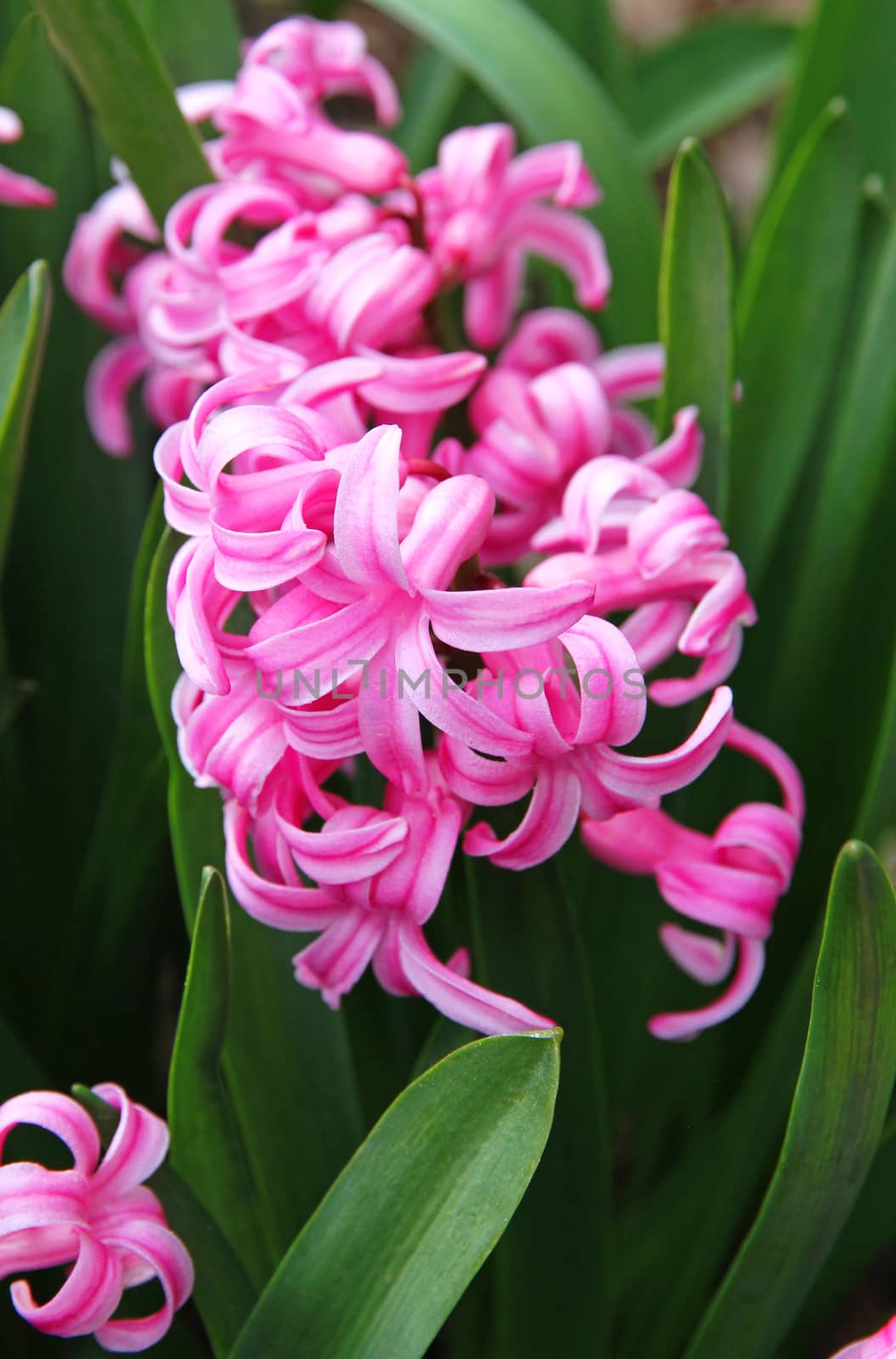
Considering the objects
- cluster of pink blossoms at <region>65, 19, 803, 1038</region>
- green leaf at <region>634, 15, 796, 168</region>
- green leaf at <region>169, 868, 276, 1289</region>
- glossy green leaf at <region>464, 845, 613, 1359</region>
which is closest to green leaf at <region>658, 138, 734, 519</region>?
cluster of pink blossoms at <region>65, 19, 803, 1038</region>

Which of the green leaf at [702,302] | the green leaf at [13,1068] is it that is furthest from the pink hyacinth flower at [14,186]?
the green leaf at [13,1068]

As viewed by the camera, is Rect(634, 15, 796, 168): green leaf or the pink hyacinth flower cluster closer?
the pink hyacinth flower cluster

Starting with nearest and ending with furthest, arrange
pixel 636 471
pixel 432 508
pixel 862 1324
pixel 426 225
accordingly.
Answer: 1. pixel 432 508
2. pixel 636 471
3. pixel 426 225
4. pixel 862 1324

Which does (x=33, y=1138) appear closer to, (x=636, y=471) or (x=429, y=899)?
(x=429, y=899)

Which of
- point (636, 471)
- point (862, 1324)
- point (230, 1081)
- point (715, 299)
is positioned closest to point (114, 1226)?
point (230, 1081)

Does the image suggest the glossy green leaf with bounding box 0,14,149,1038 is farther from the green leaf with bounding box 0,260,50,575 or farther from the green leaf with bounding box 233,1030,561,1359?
the green leaf with bounding box 233,1030,561,1359

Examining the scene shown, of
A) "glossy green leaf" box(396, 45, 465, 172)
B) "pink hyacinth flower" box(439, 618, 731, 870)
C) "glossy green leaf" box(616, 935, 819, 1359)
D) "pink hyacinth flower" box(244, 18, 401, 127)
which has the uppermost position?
"glossy green leaf" box(396, 45, 465, 172)
